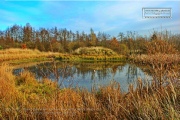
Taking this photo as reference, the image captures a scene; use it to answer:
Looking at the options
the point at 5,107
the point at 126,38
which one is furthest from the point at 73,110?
the point at 126,38

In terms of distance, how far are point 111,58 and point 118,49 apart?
16.8 feet

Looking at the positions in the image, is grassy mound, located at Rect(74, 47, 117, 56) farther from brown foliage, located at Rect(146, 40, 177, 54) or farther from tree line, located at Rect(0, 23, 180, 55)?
brown foliage, located at Rect(146, 40, 177, 54)

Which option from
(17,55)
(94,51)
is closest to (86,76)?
(17,55)

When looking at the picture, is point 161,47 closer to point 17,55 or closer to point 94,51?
point 17,55

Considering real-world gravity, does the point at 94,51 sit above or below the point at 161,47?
above

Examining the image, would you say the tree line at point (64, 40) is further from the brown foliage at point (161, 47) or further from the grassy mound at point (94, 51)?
the brown foliage at point (161, 47)

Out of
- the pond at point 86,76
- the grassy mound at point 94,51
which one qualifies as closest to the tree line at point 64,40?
the grassy mound at point 94,51

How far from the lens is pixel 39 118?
11.6 feet

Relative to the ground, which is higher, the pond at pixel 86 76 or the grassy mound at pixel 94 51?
the grassy mound at pixel 94 51

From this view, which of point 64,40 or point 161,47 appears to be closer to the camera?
point 161,47

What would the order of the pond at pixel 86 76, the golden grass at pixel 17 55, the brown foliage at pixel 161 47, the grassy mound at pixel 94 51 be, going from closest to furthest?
1. the pond at pixel 86 76
2. the brown foliage at pixel 161 47
3. the golden grass at pixel 17 55
4. the grassy mound at pixel 94 51

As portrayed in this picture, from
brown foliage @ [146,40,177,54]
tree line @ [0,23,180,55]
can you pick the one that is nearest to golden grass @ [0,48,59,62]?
tree line @ [0,23,180,55]

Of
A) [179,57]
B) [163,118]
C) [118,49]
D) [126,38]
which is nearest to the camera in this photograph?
[163,118]

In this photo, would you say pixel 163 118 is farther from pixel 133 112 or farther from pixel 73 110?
pixel 73 110
